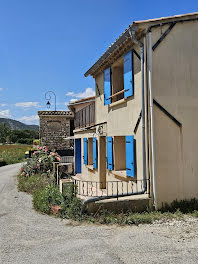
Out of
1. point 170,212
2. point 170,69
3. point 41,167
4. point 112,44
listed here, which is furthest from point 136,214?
point 41,167

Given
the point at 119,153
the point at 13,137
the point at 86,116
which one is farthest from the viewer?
the point at 13,137

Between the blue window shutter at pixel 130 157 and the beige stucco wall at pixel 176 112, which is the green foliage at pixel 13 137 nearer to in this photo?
the blue window shutter at pixel 130 157

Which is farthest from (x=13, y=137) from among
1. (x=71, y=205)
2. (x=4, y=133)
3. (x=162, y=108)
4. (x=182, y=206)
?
(x=182, y=206)

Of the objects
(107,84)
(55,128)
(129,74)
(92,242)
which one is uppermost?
(107,84)

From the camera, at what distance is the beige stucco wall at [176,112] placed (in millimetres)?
6285

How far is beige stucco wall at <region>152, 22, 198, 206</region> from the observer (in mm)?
6285

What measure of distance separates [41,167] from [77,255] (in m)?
8.22

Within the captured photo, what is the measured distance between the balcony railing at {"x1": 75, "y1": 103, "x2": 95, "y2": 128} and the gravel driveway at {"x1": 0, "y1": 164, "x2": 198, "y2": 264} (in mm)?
6537

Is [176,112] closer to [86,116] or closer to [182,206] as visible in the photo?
[182,206]

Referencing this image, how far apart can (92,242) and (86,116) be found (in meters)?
8.77

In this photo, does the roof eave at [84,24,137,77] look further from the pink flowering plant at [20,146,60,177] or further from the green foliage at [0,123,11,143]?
the green foliage at [0,123,11,143]

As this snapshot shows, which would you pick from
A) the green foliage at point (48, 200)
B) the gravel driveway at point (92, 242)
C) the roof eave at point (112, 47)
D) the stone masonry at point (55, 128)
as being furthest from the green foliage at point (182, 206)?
the stone masonry at point (55, 128)

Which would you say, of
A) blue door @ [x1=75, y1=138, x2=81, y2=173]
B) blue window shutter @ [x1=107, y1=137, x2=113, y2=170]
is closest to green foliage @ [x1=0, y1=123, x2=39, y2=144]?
blue door @ [x1=75, y1=138, x2=81, y2=173]

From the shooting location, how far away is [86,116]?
41.9 feet
